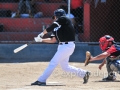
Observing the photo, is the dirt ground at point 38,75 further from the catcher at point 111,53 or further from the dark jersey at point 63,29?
the dark jersey at point 63,29

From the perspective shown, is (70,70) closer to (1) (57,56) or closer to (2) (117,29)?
(1) (57,56)

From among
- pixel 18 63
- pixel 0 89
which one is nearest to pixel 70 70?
pixel 0 89

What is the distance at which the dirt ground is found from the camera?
878cm

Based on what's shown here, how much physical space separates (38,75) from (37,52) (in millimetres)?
2706

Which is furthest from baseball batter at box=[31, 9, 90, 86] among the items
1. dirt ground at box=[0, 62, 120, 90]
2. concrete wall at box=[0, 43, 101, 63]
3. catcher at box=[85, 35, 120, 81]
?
concrete wall at box=[0, 43, 101, 63]

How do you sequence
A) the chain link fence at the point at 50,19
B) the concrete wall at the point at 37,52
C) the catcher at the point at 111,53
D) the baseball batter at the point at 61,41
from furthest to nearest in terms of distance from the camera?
1. the chain link fence at the point at 50,19
2. the concrete wall at the point at 37,52
3. the catcher at the point at 111,53
4. the baseball batter at the point at 61,41

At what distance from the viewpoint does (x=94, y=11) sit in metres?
14.9

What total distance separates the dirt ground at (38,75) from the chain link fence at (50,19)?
1.86 meters

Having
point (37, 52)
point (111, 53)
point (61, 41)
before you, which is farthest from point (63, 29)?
point (37, 52)

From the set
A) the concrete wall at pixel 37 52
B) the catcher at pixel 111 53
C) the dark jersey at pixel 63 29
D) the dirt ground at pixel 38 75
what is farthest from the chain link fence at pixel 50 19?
the dark jersey at pixel 63 29

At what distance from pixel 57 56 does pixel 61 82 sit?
1075 mm

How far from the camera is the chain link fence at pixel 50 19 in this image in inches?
578

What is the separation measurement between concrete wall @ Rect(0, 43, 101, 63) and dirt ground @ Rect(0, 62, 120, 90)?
26.5 inches

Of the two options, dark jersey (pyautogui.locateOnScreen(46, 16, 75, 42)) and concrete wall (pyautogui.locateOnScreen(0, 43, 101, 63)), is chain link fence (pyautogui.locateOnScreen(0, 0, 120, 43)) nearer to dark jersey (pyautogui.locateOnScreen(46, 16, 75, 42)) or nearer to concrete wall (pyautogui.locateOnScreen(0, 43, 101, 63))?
concrete wall (pyautogui.locateOnScreen(0, 43, 101, 63))
